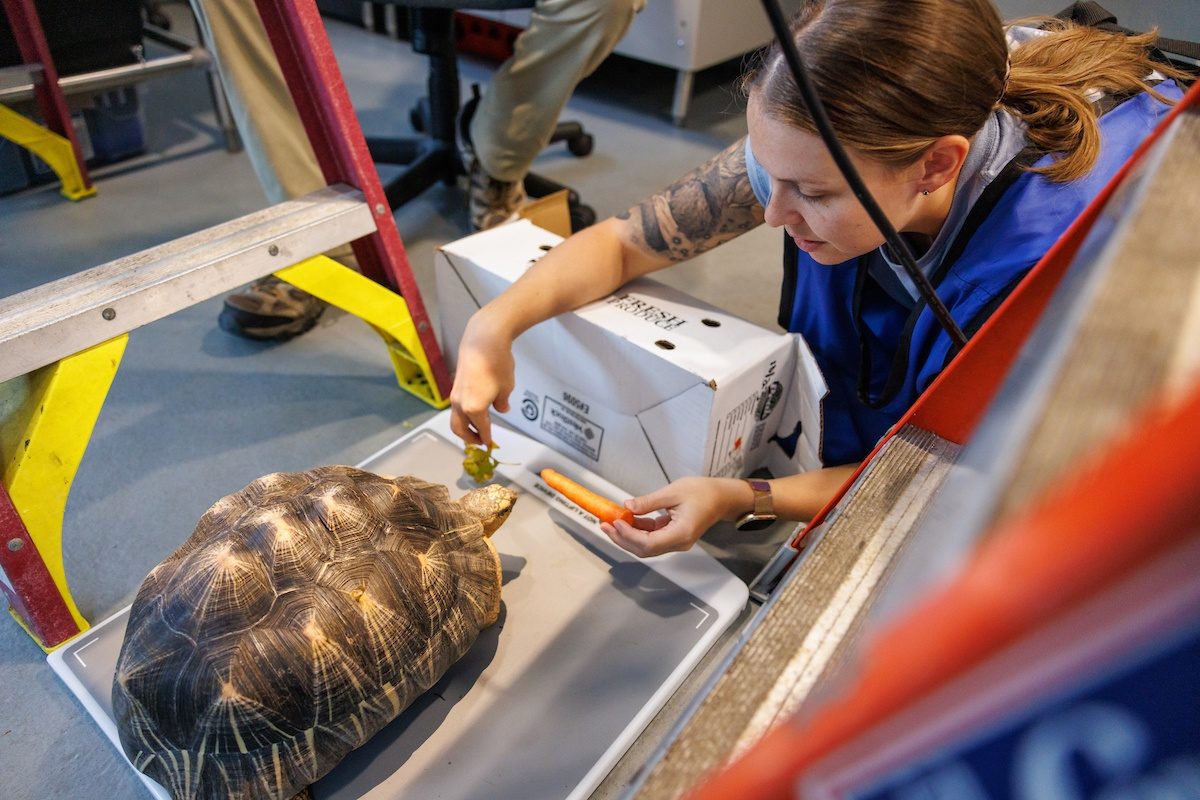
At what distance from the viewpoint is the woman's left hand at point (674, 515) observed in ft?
3.11

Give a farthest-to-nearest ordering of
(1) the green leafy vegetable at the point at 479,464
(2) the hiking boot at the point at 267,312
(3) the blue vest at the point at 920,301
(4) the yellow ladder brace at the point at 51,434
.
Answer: (2) the hiking boot at the point at 267,312 < (1) the green leafy vegetable at the point at 479,464 < (4) the yellow ladder brace at the point at 51,434 < (3) the blue vest at the point at 920,301

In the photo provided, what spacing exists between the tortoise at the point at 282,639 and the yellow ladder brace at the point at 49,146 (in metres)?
1.46

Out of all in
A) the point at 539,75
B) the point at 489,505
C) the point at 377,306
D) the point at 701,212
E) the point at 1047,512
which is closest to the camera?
the point at 1047,512

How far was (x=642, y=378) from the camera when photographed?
1.04m

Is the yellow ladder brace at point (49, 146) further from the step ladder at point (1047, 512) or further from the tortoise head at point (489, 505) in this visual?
the step ladder at point (1047, 512)

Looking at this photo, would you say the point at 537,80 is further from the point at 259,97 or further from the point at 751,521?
the point at 751,521

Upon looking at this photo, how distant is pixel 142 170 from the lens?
2047 mm

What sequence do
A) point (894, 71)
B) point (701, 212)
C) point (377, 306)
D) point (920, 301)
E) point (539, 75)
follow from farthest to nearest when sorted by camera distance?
point (539, 75) < point (377, 306) < point (701, 212) < point (920, 301) < point (894, 71)

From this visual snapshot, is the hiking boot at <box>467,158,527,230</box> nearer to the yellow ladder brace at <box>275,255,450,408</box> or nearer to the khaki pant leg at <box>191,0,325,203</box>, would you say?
the khaki pant leg at <box>191,0,325,203</box>

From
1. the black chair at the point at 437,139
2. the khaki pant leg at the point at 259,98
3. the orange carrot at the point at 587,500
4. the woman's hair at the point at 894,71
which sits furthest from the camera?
the black chair at the point at 437,139

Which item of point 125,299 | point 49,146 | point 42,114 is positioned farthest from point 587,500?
point 42,114

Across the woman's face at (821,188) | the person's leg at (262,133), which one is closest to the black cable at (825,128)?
the woman's face at (821,188)

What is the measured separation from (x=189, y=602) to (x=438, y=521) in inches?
10.2

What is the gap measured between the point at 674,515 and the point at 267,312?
3.10 feet
